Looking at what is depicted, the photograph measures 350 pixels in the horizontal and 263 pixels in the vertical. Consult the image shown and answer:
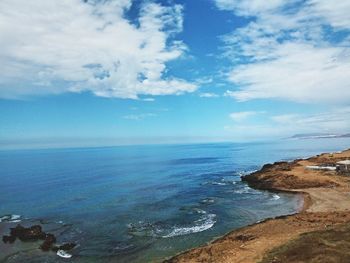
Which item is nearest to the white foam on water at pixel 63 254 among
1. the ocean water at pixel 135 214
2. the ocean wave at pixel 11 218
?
the ocean water at pixel 135 214

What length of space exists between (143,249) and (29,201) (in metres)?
38.8

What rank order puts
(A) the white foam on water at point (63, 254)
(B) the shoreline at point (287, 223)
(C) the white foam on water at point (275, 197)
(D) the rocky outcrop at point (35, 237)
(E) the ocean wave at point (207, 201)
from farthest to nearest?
(C) the white foam on water at point (275, 197) < (E) the ocean wave at point (207, 201) < (D) the rocky outcrop at point (35, 237) < (A) the white foam on water at point (63, 254) < (B) the shoreline at point (287, 223)

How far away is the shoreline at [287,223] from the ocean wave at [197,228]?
14.6 ft

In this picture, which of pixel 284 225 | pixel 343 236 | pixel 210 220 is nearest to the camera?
pixel 343 236

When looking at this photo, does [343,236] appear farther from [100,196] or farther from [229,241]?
[100,196]

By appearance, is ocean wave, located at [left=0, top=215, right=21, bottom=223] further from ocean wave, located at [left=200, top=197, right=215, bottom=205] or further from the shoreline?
the shoreline

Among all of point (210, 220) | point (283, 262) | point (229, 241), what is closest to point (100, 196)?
point (210, 220)

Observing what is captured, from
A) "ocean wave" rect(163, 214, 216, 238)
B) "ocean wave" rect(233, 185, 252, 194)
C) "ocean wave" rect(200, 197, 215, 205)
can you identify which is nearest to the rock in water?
"ocean wave" rect(163, 214, 216, 238)

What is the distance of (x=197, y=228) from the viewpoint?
40.7m

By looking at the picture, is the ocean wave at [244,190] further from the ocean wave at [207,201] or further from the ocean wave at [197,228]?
the ocean wave at [197,228]

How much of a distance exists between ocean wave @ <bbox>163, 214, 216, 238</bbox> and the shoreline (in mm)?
4438

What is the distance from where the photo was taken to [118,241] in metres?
37.3

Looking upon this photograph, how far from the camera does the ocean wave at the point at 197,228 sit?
39.1 metres

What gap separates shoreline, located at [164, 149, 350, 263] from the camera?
28.5 m
